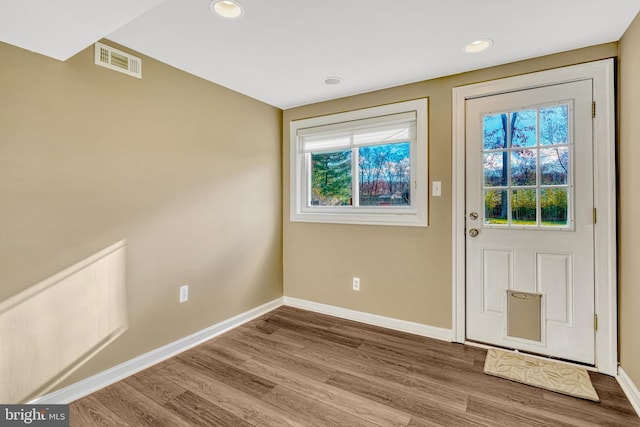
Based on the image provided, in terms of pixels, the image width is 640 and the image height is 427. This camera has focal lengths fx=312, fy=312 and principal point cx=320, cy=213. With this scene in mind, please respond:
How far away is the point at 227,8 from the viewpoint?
5.66ft

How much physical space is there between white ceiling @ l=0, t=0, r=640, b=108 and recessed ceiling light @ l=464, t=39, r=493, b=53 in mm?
53

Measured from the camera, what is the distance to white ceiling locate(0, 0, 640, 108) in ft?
5.05

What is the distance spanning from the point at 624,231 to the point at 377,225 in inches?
67.6

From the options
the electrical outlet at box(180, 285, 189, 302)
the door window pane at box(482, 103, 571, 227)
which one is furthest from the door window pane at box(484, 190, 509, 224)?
the electrical outlet at box(180, 285, 189, 302)

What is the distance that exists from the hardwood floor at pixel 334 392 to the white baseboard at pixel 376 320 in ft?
0.36

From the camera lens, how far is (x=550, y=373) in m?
2.13

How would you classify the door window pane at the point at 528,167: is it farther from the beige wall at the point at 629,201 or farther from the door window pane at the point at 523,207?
the beige wall at the point at 629,201

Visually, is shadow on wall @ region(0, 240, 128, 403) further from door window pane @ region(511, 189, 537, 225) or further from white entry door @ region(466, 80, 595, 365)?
door window pane @ region(511, 189, 537, 225)

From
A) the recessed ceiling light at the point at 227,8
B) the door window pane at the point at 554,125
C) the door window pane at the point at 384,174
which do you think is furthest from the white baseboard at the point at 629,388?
the recessed ceiling light at the point at 227,8

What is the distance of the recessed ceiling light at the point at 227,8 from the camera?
167cm

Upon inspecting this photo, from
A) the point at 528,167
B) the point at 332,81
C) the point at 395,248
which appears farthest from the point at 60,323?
the point at 528,167

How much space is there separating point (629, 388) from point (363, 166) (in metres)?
2.46

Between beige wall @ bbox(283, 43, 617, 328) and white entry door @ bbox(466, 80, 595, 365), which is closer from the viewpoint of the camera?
white entry door @ bbox(466, 80, 595, 365)

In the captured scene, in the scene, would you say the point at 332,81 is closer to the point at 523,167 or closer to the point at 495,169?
the point at 495,169
